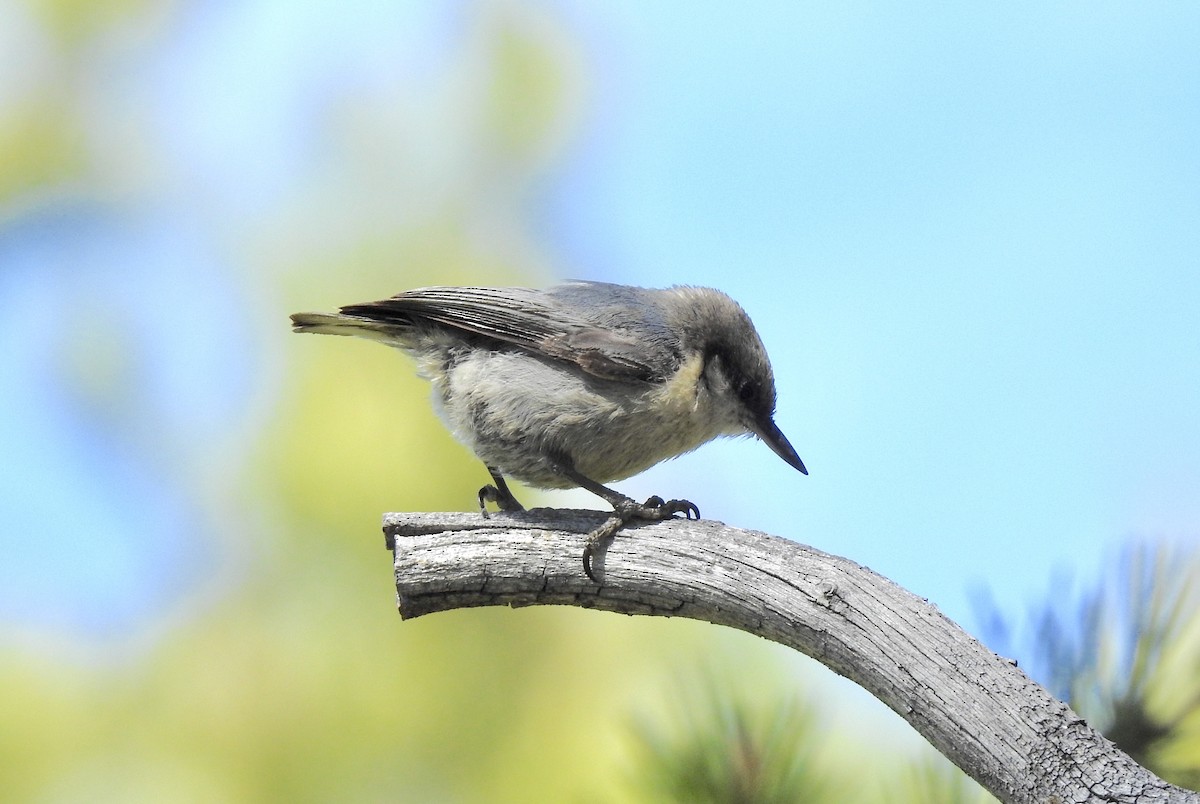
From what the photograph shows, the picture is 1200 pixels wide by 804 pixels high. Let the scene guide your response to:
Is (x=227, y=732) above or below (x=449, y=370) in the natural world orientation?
below

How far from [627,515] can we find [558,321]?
0.51 metres

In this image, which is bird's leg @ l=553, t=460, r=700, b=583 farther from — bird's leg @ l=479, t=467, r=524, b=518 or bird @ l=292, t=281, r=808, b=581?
bird's leg @ l=479, t=467, r=524, b=518

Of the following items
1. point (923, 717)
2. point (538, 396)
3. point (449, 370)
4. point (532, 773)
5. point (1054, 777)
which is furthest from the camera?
point (532, 773)

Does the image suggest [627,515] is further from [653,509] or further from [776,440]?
[776,440]

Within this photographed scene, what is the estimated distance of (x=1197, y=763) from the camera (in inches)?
64.7

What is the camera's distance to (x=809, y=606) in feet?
5.80

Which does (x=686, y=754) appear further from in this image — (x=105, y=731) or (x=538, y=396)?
(x=105, y=731)

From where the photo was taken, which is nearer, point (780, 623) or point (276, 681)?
point (780, 623)

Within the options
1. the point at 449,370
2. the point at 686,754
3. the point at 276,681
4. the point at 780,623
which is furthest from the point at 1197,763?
the point at 276,681

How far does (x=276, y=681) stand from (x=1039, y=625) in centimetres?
210

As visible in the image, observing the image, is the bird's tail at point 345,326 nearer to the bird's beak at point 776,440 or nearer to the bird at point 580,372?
the bird at point 580,372

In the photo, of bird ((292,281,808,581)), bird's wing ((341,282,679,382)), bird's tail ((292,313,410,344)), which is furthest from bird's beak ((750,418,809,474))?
bird's tail ((292,313,410,344))

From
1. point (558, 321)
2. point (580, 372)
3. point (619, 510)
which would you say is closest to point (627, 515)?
point (619, 510)

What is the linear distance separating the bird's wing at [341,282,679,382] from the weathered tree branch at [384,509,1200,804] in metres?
0.36
